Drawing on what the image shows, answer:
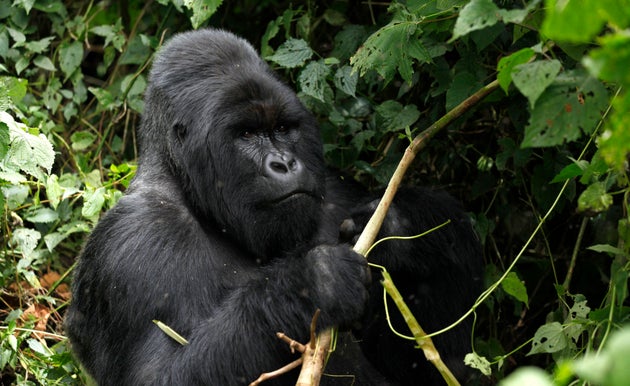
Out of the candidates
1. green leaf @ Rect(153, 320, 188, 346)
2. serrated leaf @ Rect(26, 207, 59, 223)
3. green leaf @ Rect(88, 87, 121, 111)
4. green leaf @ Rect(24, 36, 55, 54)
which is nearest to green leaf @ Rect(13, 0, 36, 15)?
green leaf @ Rect(24, 36, 55, 54)

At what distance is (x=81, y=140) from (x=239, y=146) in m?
2.41

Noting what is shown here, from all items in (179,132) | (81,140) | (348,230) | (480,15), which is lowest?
(81,140)

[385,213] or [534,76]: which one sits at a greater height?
[534,76]

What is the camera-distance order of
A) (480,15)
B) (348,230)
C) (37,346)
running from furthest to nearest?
(37,346) < (348,230) < (480,15)

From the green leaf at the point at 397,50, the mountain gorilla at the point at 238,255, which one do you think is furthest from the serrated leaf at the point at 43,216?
the green leaf at the point at 397,50

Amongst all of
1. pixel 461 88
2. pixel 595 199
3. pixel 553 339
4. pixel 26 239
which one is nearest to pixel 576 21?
pixel 595 199

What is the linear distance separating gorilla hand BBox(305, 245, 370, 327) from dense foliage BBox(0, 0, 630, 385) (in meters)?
0.51

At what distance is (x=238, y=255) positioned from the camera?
12.6 feet

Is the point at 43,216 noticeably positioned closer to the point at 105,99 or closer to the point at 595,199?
the point at 105,99

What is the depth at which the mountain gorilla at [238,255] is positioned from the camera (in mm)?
3338

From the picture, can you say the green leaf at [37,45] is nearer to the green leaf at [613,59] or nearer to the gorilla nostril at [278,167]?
the gorilla nostril at [278,167]

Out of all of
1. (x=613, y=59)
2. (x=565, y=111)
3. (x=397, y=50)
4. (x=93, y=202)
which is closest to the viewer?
(x=613, y=59)

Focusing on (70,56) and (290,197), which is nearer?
(290,197)

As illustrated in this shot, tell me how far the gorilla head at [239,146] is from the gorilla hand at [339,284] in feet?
1.22
